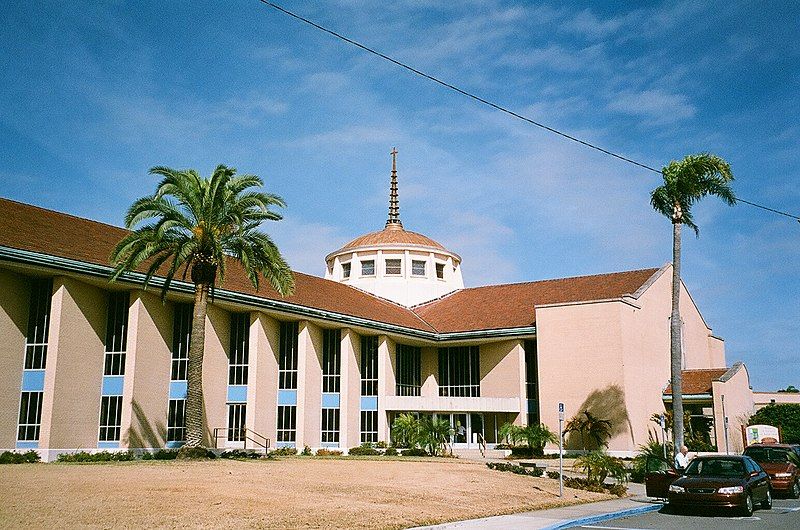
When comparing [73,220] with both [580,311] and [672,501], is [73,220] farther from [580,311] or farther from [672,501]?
[672,501]

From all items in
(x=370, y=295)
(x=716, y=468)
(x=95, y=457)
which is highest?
(x=370, y=295)

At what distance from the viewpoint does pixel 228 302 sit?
35.9 metres

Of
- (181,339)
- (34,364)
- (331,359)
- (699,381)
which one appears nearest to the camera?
(34,364)

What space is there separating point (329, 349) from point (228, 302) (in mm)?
8099

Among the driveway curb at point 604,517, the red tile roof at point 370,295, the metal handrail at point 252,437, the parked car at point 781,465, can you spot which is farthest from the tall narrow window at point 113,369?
the parked car at point 781,465

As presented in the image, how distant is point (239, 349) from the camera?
38375 millimetres

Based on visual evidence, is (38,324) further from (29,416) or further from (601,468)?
(601,468)

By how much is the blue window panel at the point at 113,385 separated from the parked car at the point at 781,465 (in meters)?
24.9

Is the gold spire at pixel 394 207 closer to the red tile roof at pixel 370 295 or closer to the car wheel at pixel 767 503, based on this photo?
the red tile roof at pixel 370 295

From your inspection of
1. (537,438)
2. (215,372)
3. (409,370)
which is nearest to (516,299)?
(409,370)

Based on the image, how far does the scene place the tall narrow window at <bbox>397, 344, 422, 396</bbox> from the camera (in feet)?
153

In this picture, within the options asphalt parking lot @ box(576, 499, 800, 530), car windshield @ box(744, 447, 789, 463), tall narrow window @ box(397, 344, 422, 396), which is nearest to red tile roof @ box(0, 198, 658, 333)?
tall narrow window @ box(397, 344, 422, 396)

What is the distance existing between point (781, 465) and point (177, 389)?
2491 centimetres

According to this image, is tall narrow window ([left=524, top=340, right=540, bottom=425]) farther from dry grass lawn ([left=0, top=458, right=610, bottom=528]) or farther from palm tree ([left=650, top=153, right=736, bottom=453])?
dry grass lawn ([left=0, top=458, right=610, bottom=528])
